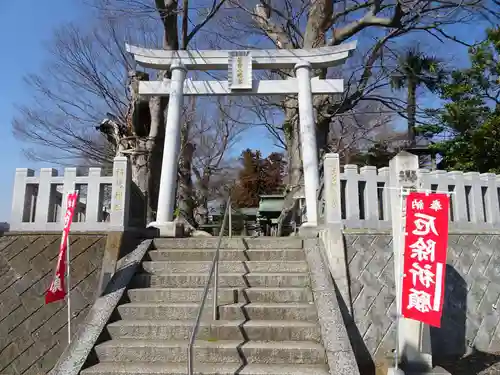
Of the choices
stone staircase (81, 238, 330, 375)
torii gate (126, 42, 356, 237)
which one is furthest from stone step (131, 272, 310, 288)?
torii gate (126, 42, 356, 237)

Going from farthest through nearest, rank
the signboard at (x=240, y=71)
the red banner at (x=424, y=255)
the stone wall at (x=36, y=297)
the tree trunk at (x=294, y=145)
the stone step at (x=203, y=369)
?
the tree trunk at (x=294, y=145), the signboard at (x=240, y=71), the stone wall at (x=36, y=297), the red banner at (x=424, y=255), the stone step at (x=203, y=369)

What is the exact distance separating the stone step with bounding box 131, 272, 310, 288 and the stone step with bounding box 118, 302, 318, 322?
0.48 m

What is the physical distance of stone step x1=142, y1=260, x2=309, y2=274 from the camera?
221 inches

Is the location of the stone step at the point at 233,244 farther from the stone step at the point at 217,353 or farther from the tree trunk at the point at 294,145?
the tree trunk at the point at 294,145

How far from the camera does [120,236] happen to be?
5957 mm

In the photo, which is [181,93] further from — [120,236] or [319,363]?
[319,363]

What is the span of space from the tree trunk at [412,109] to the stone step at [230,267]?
31.5 ft

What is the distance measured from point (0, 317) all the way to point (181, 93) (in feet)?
17.8

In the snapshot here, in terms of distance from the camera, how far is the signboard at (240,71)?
839cm

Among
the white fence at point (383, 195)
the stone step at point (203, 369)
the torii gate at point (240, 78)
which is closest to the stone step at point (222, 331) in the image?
the stone step at point (203, 369)

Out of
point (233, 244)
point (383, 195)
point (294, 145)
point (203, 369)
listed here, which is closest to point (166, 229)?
point (233, 244)

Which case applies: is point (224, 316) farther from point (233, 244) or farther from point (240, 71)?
point (240, 71)

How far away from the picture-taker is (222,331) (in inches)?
178

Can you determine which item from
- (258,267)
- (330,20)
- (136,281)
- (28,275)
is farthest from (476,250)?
(330,20)
